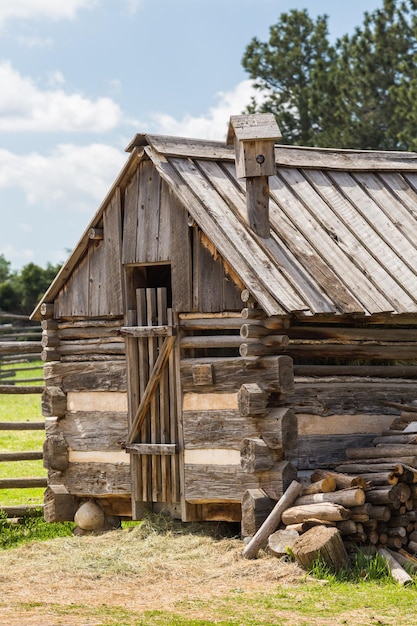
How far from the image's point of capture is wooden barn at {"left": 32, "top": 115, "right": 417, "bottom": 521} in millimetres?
Result: 12672

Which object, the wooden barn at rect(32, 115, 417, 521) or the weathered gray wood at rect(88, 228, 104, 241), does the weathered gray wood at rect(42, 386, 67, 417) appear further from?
the weathered gray wood at rect(88, 228, 104, 241)

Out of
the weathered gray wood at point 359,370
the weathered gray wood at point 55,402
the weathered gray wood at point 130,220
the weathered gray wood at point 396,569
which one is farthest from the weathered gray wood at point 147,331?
the weathered gray wood at point 396,569

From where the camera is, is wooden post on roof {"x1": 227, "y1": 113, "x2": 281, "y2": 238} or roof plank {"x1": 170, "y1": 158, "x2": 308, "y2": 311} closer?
roof plank {"x1": 170, "y1": 158, "x2": 308, "y2": 311}

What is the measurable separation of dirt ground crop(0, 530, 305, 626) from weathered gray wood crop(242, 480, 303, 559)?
0.48 feet

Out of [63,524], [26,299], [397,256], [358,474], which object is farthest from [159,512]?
[26,299]

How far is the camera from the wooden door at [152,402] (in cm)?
1349

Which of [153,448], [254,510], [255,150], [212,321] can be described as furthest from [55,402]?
[255,150]

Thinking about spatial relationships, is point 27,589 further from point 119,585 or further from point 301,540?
point 301,540

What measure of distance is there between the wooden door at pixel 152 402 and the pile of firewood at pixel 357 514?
194cm

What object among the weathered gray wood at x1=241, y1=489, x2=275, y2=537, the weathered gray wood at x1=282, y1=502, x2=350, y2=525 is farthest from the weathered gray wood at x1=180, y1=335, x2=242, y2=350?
the weathered gray wood at x1=282, y1=502, x2=350, y2=525

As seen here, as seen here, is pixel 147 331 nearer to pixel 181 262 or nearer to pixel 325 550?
pixel 181 262

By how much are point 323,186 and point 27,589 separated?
6470 mm

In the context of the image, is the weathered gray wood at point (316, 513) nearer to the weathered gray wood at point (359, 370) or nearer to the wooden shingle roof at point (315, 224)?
the weathered gray wood at point (359, 370)

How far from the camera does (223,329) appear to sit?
13.4 metres
